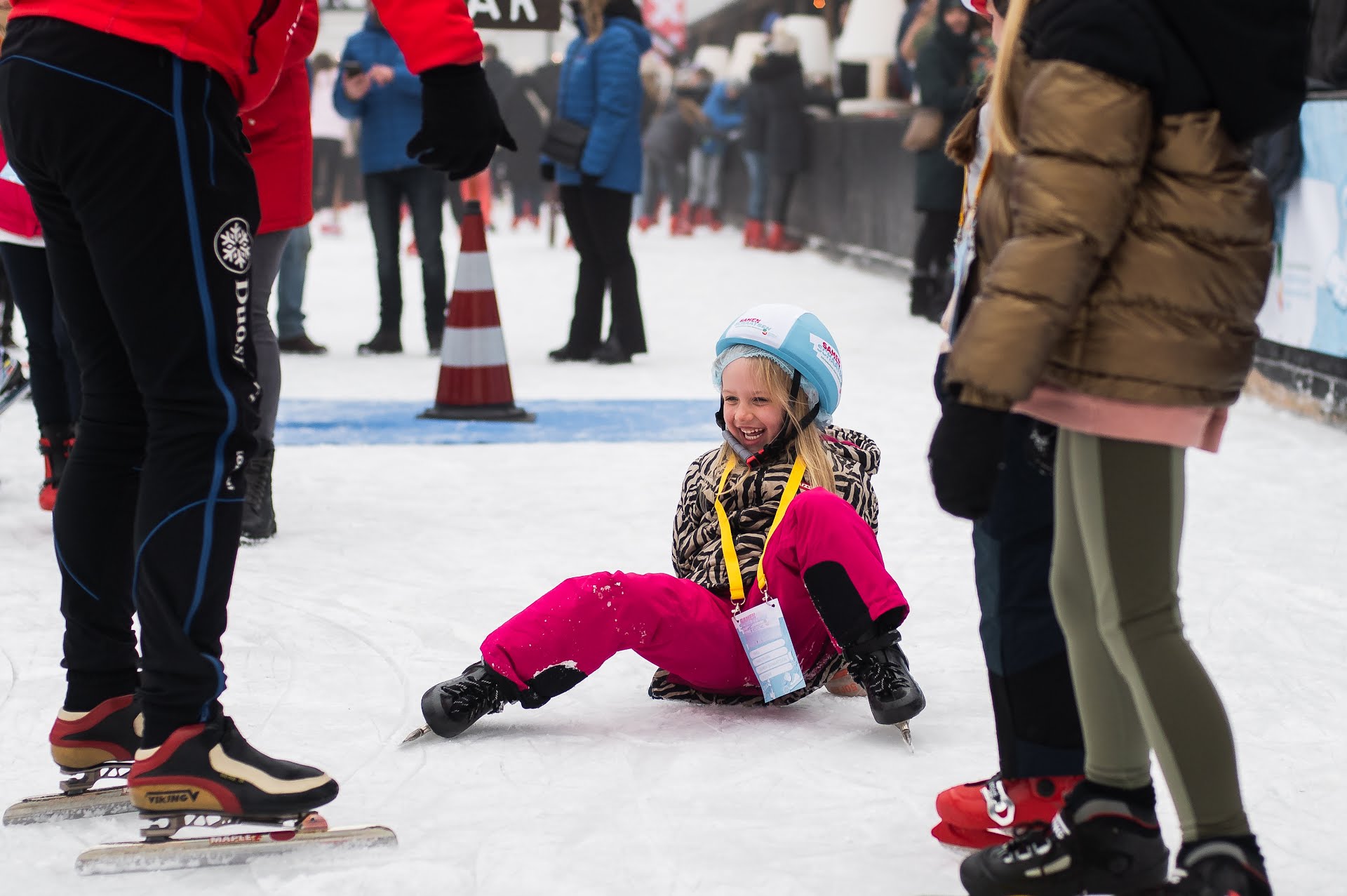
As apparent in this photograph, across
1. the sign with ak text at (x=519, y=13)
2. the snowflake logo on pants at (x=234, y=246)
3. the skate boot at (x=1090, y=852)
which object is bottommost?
the skate boot at (x=1090, y=852)

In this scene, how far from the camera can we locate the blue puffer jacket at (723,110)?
58.1ft

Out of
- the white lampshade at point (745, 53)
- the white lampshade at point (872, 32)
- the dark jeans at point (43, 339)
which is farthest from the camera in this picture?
the white lampshade at point (745, 53)

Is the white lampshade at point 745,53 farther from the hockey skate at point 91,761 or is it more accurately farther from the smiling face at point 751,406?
the hockey skate at point 91,761

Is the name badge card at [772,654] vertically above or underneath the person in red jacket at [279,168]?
underneath

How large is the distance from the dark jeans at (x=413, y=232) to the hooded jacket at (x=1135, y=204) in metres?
6.41

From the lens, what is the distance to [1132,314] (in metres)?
1.74

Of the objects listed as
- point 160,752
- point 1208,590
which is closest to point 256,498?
point 160,752

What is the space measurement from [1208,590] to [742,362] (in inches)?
57.2

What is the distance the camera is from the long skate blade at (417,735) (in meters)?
2.66

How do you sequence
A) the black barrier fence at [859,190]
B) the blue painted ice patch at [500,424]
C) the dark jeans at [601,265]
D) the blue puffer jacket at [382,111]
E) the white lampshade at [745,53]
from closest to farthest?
the blue painted ice patch at [500,424] → the dark jeans at [601,265] → the blue puffer jacket at [382,111] → the black barrier fence at [859,190] → the white lampshade at [745,53]

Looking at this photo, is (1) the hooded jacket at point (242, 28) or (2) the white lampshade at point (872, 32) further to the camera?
(2) the white lampshade at point (872, 32)

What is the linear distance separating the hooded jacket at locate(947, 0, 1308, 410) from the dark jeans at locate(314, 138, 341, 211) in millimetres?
16245

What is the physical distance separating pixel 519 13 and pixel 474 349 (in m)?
2.60

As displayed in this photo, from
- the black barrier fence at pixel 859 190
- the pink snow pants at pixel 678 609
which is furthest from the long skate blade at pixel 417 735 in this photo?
the black barrier fence at pixel 859 190
